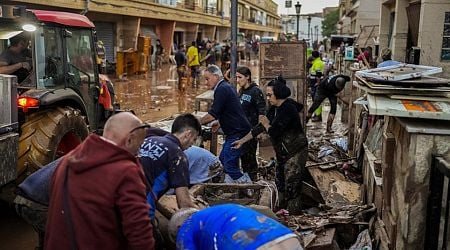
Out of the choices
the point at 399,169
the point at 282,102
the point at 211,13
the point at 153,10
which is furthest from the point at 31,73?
the point at 211,13

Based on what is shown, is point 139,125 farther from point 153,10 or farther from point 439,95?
point 153,10

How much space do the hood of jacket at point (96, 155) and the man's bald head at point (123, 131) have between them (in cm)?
12

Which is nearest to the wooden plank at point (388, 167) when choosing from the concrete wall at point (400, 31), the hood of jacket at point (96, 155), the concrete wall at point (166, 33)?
the hood of jacket at point (96, 155)

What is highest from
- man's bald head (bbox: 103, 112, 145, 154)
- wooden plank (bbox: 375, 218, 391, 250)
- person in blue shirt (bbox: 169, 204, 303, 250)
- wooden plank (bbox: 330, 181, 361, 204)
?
man's bald head (bbox: 103, 112, 145, 154)

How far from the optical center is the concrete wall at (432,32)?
998cm

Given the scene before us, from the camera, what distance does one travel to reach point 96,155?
2639 mm

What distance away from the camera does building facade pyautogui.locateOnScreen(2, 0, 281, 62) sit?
21172 mm

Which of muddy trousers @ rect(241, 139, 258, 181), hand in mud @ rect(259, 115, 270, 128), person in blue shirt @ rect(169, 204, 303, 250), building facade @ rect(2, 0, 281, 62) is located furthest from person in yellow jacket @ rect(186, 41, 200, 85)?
person in blue shirt @ rect(169, 204, 303, 250)

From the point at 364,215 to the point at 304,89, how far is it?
4726mm

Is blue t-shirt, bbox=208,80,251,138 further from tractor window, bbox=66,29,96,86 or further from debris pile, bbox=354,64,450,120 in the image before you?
debris pile, bbox=354,64,450,120

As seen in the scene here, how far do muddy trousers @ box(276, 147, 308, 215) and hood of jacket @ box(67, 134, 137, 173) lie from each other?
3856 mm

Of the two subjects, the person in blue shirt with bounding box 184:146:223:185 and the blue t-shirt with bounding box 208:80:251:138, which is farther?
the blue t-shirt with bounding box 208:80:251:138

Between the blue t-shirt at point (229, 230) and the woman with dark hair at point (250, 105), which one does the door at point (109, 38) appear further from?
the blue t-shirt at point (229, 230)

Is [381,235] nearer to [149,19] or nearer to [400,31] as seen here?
[400,31]
